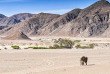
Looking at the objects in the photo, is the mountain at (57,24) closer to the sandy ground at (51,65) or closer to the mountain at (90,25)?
the mountain at (90,25)

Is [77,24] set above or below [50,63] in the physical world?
above

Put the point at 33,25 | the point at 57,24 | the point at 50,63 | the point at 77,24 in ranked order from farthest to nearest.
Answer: the point at 33,25 < the point at 57,24 < the point at 77,24 < the point at 50,63

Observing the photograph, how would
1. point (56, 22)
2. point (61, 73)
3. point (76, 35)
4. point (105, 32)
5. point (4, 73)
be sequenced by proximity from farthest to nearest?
point (56, 22)
point (76, 35)
point (105, 32)
point (4, 73)
point (61, 73)

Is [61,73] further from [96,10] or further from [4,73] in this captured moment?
[96,10]

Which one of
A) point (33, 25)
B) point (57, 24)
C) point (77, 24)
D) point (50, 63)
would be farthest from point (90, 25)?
point (50, 63)

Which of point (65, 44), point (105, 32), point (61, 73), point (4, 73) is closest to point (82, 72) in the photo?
point (61, 73)

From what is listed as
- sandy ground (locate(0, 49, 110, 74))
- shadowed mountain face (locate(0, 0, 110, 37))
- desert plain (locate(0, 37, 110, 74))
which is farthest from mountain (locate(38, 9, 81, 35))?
sandy ground (locate(0, 49, 110, 74))

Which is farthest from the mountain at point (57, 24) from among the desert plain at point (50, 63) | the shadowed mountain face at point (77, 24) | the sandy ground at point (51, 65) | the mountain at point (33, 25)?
the sandy ground at point (51, 65)

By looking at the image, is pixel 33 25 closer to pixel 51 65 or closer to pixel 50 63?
pixel 50 63
